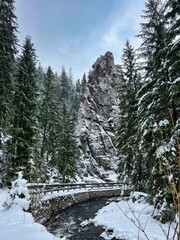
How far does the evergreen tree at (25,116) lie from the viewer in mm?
18547

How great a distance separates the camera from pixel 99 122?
4838 centimetres

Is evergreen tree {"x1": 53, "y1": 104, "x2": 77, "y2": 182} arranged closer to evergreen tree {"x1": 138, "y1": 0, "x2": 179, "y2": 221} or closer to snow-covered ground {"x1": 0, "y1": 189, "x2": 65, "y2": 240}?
evergreen tree {"x1": 138, "y1": 0, "x2": 179, "y2": 221}

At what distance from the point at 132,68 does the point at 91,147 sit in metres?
26.1

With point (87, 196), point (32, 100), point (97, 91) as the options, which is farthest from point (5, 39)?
point (97, 91)

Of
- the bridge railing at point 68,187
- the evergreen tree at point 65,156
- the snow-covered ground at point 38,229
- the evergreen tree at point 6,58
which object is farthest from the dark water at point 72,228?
the evergreen tree at point 65,156

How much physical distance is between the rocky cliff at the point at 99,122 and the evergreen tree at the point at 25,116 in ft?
59.2

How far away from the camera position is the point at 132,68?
19.9 metres

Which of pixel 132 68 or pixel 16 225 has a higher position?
pixel 132 68

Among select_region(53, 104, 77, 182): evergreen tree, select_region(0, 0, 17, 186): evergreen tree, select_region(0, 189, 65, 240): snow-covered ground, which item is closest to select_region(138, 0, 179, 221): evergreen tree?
select_region(0, 189, 65, 240): snow-covered ground

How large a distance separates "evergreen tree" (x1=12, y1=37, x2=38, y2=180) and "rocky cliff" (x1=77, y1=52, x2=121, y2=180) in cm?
1805

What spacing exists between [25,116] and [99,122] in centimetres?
2999

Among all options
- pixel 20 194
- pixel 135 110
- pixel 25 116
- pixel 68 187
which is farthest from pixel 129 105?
pixel 20 194

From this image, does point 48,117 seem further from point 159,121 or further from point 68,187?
point 159,121

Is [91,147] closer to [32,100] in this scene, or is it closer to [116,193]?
[116,193]
